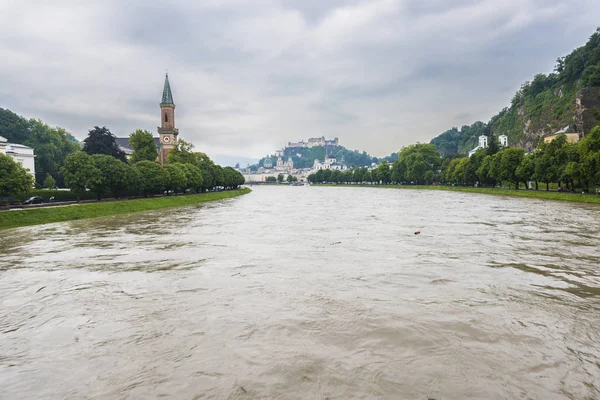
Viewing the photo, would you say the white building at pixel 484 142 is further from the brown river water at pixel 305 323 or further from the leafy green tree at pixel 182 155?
the brown river water at pixel 305 323

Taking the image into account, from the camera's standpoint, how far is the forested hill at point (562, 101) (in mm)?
98000

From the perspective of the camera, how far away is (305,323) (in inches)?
370

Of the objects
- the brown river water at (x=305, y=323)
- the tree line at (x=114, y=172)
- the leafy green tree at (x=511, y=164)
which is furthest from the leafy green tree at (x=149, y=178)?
the leafy green tree at (x=511, y=164)

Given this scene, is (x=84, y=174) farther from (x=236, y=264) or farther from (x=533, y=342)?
(x=533, y=342)

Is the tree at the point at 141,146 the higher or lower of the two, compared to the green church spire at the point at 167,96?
lower

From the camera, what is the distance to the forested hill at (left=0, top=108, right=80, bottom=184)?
280 feet

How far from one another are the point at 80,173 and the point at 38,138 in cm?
5760

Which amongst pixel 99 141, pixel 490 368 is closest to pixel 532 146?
pixel 99 141

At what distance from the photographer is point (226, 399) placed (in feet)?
20.4

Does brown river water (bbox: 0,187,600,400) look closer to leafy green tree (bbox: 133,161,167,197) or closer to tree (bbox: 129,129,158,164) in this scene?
leafy green tree (bbox: 133,161,167,197)

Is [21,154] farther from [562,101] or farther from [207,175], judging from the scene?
[562,101]

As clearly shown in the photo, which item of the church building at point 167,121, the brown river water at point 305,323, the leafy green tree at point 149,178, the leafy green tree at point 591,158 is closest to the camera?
the brown river water at point 305,323

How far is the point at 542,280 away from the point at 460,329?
6016 millimetres

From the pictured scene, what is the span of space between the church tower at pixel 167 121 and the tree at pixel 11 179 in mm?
85075
